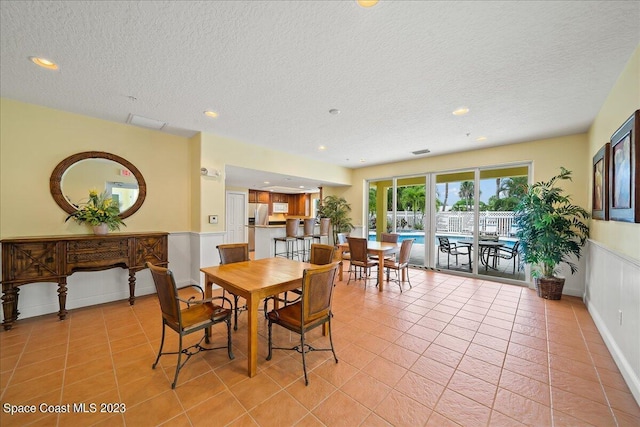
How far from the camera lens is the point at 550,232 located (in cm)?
363

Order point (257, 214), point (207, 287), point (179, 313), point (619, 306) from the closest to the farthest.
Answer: point (179, 313), point (619, 306), point (207, 287), point (257, 214)

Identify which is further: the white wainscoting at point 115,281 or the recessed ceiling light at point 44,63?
the white wainscoting at point 115,281

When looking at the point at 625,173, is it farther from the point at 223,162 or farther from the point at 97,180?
the point at 97,180

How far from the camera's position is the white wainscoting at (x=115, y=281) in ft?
10.1

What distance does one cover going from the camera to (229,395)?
1.79 m

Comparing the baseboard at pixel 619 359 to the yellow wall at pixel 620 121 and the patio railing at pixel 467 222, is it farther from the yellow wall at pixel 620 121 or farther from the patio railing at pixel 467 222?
the patio railing at pixel 467 222

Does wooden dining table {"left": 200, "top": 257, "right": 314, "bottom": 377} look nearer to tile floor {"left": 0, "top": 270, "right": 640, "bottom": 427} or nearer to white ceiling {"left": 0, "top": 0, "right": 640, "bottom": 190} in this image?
tile floor {"left": 0, "top": 270, "right": 640, "bottom": 427}

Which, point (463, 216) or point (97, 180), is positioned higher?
point (97, 180)

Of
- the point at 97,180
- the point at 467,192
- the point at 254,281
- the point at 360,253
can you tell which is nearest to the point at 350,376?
the point at 254,281

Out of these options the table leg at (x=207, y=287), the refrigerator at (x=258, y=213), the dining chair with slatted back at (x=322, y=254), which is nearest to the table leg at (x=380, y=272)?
the dining chair with slatted back at (x=322, y=254)

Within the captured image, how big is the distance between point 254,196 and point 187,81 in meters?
6.93

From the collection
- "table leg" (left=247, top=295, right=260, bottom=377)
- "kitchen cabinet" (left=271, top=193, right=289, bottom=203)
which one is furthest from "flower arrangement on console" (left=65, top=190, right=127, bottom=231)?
"kitchen cabinet" (left=271, top=193, right=289, bottom=203)

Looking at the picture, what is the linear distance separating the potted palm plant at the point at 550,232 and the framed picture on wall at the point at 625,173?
1205mm

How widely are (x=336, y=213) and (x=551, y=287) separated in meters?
4.72
